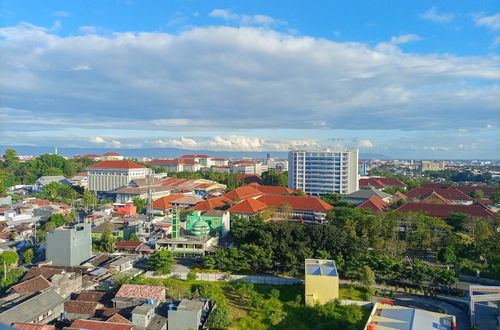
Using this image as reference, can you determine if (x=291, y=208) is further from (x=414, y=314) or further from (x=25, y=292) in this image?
(x=25, y=292)

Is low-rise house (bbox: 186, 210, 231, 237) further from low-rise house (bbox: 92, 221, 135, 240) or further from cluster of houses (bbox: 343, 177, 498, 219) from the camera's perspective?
cluster of houses (bbox: 343, 177, 498, 219)

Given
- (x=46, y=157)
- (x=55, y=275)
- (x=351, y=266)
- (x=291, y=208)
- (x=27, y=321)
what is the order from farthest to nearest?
(x=46, y=157)
(x=291, y=208)
(x=351, y=266)
(x=55, y=275)
(x=27, y=321)

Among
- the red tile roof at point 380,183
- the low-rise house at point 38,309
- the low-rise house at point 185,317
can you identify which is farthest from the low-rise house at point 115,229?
the red tile roof at point 380,183

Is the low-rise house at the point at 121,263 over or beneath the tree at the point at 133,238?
beneath

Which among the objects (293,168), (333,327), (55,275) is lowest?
(333,327)

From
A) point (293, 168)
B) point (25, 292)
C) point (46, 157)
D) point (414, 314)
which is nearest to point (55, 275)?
point (25, 292)

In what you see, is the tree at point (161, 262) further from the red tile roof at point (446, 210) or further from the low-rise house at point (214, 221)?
the red tile roof at point (446, 210)
